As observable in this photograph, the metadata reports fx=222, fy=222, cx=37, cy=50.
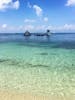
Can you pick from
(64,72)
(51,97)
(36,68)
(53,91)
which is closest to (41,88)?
(53,91)

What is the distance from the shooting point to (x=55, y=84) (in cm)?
948

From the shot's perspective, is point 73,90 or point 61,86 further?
point 61,86

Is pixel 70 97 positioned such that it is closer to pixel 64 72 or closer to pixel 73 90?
pixel 73 90

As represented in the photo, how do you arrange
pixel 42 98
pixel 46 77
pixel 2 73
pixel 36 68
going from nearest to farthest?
1. pixel 42 98
2. pixel 46 77
3. pixel 2 73
4. pixel 36 68

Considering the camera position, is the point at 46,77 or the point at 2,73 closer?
the point at 46,77

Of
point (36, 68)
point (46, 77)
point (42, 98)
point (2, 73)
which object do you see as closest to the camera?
point (42, 98)

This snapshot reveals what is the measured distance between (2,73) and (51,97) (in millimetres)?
4566

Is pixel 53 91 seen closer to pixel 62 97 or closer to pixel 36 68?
pixel 62 97

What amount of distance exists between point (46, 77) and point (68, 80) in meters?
1.18

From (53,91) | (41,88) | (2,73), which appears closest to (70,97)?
(53,91)

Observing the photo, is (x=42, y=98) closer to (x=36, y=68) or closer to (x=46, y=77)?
(x=46, y=77)

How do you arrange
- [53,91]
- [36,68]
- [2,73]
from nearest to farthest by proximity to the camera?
[53,91] < [2,73] < [36,68]

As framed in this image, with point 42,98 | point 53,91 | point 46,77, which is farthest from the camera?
point 46,77

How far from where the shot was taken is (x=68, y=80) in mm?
10117
